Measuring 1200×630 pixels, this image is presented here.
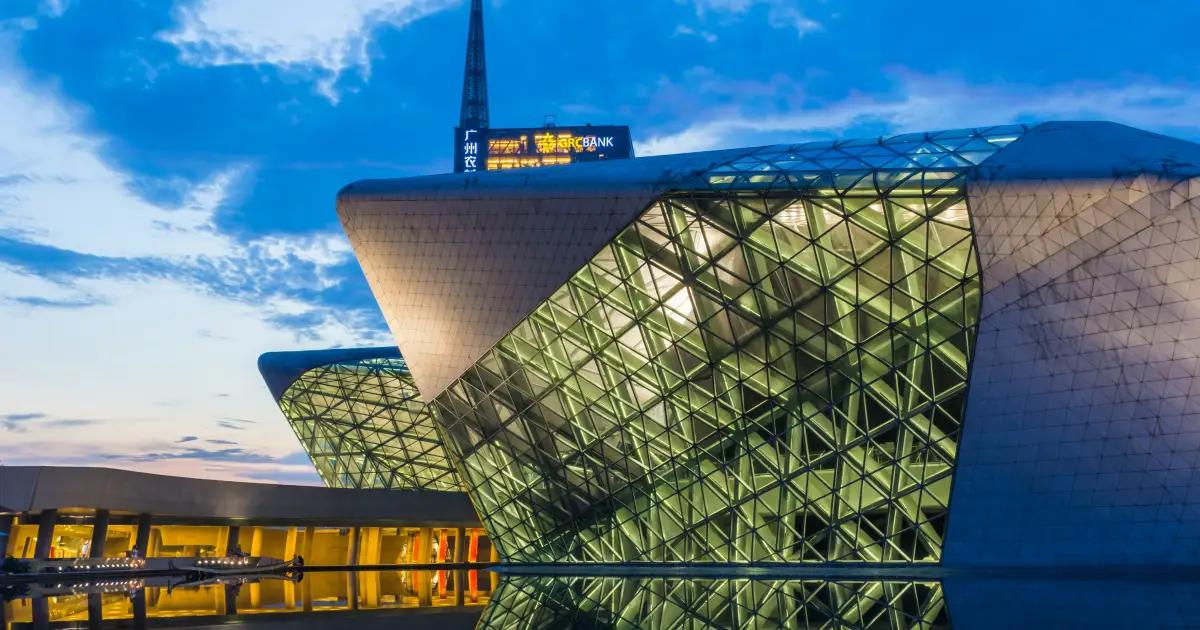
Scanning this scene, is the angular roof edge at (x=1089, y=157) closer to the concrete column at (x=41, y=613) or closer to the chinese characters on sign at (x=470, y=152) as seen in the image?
the concrete column at (x=41, y=613)

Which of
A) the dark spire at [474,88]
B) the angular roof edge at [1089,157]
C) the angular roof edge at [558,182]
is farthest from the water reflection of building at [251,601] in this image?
the dark spire at [474,88]

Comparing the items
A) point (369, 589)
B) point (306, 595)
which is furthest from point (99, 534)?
point (306, 595)

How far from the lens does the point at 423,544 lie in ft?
187

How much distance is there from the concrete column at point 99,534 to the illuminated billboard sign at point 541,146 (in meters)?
84.7

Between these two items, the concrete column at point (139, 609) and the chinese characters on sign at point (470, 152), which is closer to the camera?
the concrete column at point (139, 609)

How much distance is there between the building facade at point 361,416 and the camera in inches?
2275

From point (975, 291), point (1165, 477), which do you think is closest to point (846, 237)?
point (975, 291)

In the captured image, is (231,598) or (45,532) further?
(45,532)

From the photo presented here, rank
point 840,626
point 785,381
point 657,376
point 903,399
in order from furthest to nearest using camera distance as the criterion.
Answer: point 657,376 < point 785,381 < point 903,399 < point 840,626

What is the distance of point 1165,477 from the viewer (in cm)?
2280

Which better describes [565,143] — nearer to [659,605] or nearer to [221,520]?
[221,520]

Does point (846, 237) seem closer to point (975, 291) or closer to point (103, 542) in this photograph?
point (975, 291)

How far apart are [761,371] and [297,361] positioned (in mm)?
38972

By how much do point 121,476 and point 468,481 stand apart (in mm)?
16718
